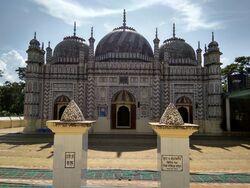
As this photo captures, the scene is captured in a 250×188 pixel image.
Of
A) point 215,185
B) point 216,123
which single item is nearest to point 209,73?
point 216,123

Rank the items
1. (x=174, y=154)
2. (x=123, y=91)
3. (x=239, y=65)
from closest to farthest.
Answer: (x=174, y=154)
(x=123, y=91)
(x=239, y=65)

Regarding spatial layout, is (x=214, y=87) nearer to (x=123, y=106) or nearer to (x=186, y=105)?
(x=186, y=105)

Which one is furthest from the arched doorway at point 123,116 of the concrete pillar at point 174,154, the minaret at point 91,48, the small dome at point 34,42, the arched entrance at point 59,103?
the concrete pillar at point 174,154

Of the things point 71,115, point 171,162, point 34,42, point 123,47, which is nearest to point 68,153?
point 71,115

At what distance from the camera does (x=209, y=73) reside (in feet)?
82.3

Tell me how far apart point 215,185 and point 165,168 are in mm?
2685

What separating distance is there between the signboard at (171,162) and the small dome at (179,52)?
23940 millimetres

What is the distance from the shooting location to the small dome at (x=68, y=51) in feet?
94.3

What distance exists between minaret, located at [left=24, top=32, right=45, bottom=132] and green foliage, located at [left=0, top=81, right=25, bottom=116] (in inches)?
836

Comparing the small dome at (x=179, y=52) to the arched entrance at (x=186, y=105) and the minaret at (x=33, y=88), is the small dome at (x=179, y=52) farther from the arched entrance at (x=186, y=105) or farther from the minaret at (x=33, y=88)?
the minaret at (x=33, y=88)

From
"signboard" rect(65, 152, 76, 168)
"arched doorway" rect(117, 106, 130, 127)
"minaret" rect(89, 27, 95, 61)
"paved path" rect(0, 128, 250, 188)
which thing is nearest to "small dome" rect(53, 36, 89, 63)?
"minaret" rect(89, 27, 95, 61)

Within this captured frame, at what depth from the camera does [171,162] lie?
543cm

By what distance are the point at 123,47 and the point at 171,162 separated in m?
23.2

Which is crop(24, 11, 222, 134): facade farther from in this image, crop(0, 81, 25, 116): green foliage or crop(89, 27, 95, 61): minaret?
crop(0, 81, 25, 116): green foliage
